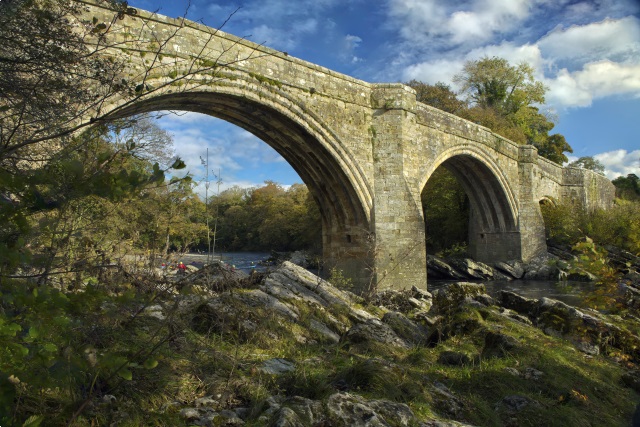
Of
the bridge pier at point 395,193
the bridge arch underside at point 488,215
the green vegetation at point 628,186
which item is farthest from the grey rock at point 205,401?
the green vegetation at point 628,186

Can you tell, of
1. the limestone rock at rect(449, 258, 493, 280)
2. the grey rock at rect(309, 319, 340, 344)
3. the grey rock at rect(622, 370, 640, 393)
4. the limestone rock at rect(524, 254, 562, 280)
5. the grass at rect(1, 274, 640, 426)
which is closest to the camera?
the grass at rect(1, 274, 640, 426)

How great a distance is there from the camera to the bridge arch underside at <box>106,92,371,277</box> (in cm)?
1105

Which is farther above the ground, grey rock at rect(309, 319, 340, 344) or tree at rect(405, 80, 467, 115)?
tree at rect(405, 80, 467, 115)

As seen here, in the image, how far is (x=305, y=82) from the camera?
38.9ft

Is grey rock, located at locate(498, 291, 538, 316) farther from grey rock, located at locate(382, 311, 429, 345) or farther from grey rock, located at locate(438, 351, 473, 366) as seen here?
grey rock, located at locate(438, 351, 473, 366)

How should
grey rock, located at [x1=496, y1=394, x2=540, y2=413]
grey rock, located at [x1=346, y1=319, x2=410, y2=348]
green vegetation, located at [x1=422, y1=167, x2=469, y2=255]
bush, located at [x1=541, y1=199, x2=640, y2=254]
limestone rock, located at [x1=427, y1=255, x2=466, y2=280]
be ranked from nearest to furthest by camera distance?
1. grey rock, located at [x1=496, y1=394, x2=540, y2=413]
2. grey rock, located at [x1=346, y1=319, x2=410, y2=348]
3. bush, located at [x1=541, y1=199, x2=640, y2=254]
4. limestone rock, located at [x1=427, y1=255, x2=466, y2=280]
5. green vegetation, located at [x1=422, y1=167, x2=469, y2=255]

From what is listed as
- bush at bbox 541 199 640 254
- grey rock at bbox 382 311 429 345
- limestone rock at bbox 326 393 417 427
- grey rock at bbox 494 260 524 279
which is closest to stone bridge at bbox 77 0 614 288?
grey rock at bbox 382 311 429 345

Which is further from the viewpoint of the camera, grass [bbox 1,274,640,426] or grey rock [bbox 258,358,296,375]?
grey rock [bbox 258,358,296,375]

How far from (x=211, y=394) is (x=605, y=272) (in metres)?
5.47

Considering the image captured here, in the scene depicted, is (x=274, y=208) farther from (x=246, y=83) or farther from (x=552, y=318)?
(x=552, y=318)

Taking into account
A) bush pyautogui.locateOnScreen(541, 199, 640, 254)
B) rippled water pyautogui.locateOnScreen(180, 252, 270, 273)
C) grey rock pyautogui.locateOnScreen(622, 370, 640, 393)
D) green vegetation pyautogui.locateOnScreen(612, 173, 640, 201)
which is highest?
green vegetation pyautogui.locateOnScreen(612, 173, 640, 201)

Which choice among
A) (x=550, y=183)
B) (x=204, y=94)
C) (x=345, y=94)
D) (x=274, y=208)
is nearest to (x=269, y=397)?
(x=204, y=94)

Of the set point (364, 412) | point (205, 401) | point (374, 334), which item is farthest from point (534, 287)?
point (205, 401)

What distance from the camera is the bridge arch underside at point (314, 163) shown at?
1105 cm
